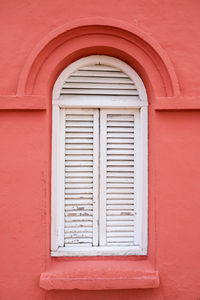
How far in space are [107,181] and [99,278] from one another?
1034 millimetres

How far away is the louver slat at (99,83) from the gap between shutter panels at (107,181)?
0.27 meters

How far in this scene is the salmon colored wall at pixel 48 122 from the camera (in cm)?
286

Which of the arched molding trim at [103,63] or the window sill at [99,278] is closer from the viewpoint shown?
the window sill at [99,278]

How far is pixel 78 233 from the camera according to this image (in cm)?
315

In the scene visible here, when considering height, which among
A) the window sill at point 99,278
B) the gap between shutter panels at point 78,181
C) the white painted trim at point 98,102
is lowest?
the window sill at point 99,278

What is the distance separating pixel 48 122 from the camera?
9.70ft

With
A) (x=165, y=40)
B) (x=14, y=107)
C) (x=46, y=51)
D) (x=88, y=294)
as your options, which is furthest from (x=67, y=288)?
(x=165, y=40)

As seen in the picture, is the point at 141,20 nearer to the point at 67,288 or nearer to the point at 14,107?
the point at 14,107

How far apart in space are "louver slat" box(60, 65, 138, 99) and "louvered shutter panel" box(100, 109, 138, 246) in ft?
0.75

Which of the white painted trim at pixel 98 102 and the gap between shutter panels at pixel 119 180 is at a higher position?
the white painted trim at pixel 98 102

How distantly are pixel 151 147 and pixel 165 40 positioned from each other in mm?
1156

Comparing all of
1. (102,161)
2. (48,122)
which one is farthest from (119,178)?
(48,122)

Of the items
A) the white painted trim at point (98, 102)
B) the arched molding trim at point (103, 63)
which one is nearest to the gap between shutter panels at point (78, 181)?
the white painted trim at point (98, 102)

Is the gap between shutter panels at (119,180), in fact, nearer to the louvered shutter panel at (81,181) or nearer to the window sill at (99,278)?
the louvered shutter panel at (81,181)
